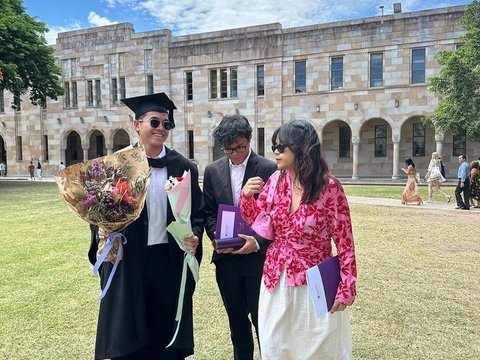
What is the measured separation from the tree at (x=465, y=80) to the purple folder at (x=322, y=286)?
60.8ft

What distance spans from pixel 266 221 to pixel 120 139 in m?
37.6

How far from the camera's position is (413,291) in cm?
589

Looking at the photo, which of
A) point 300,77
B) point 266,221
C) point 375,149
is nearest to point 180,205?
point 266,221

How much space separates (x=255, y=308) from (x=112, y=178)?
163 cm

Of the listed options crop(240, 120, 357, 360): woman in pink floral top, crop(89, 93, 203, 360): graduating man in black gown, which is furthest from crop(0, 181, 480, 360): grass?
crop(240, 120, 357, 360): woman in pink floral top

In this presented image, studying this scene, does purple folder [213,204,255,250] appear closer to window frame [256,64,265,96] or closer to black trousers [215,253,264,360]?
black trousers [215,253,264,360]

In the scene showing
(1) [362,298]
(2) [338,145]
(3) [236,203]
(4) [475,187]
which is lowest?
(1) [362,298]

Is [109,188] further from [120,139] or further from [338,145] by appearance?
[120,139]

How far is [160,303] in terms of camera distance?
10.6 feet

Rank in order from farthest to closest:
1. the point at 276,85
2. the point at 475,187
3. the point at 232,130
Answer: the point at 276,85, the point at 475,187, the point at 232,130

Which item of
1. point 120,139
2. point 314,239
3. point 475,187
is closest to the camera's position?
point 314,239

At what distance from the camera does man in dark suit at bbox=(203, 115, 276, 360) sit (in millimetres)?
3502

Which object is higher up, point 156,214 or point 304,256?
point 156,214

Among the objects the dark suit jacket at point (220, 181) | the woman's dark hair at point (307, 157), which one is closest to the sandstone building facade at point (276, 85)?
the dark suit jacket at point (220, 181)
